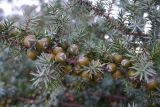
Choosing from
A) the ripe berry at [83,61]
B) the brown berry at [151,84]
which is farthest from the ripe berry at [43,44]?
the brown berry at [151,84]

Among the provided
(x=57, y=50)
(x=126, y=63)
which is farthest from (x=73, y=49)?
(x=126, y=63)

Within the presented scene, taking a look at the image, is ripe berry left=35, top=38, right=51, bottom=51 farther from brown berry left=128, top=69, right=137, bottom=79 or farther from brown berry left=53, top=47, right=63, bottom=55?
brown berry left=128, top=69, right=137, bottom=79

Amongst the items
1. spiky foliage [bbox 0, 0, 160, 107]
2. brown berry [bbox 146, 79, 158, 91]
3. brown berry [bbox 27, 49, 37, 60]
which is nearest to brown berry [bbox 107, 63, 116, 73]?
spiky foliage [bbox 0, 0, 160, 107]

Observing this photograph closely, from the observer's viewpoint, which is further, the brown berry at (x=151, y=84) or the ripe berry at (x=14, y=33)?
the ripe berry at (x=14, y=33)

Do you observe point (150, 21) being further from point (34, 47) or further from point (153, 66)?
point (34, 47)

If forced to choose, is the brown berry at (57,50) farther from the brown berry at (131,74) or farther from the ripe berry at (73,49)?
the brown berry at (131,74)

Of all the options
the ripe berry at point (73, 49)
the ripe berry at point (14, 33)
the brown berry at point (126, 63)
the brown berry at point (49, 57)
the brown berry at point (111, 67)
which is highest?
the ripe berry at point (14, 33)

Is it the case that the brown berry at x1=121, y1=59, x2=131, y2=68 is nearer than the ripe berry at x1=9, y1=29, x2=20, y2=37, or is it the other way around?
the brown berry at x1=121, y1=59, x2=131, y2=68

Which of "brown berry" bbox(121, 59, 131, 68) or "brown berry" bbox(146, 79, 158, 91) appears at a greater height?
"brown berry" bbox(121, 59, 131, 68)

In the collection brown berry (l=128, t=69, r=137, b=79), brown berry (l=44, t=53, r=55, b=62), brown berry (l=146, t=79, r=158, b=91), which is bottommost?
brown berry (l=146, t=79, r=158, b=91)

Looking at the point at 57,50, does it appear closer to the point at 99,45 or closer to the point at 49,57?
the point at 49,57

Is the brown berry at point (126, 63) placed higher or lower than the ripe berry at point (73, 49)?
lower
